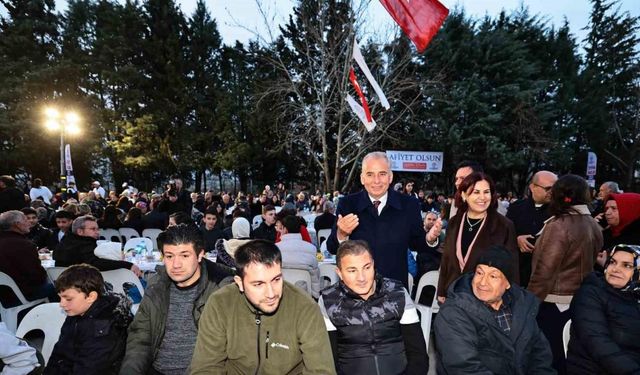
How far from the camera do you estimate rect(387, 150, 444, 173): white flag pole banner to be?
18312mm

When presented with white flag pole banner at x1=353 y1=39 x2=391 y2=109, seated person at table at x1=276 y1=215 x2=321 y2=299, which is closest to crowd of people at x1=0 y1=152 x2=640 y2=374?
seated person at table at x1=276 y1=215 x2=321 y2=299

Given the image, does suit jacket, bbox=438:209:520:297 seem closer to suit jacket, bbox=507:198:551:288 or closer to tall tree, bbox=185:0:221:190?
suit jacket, bbox=507:198:551:288

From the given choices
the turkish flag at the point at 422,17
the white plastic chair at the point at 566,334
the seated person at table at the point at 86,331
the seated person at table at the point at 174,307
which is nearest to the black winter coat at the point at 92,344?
the seated person at table at the point at 86,331

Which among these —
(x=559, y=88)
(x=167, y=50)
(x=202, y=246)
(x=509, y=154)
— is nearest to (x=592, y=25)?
(x=559, y=88)

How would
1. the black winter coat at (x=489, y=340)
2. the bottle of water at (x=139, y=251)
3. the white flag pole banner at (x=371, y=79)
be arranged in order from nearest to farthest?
1. the black winter coat at (x=489, y=340)
2. the bottle of water at (x=139, y=251)
3. the white flag pole banner at (x=371, y=79)

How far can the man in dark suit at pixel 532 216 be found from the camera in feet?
11.1

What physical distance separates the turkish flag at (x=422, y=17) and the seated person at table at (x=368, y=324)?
492 cm

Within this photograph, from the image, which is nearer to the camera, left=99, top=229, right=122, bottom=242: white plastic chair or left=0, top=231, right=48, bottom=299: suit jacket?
left=0, top=231, right=48, bottom=299: suit jacket

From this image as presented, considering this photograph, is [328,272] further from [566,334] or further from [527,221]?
[566,334]

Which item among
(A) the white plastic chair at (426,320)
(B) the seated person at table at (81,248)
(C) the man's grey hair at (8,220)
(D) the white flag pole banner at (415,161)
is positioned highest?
(D) the white flag pole banner at (415,161)

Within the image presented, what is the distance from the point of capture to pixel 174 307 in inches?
97.3

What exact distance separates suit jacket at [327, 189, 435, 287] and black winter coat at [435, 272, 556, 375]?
0.68 meters

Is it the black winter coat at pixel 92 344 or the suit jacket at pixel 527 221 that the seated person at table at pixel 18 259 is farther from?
the suit jacket at pixel 527 221

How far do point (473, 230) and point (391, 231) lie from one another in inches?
24.0
